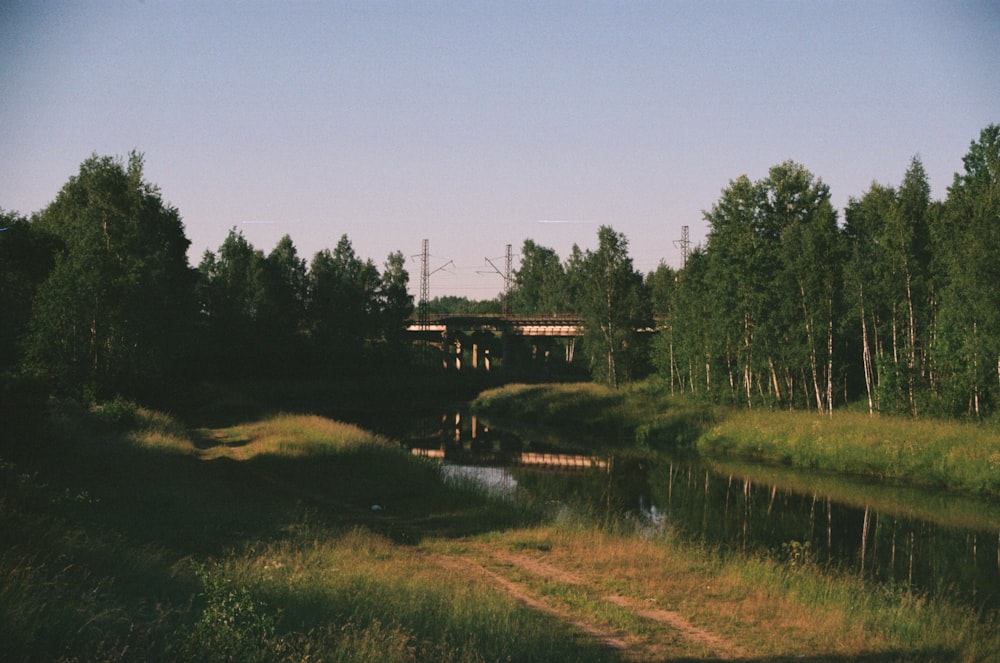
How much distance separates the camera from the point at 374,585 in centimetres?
1374

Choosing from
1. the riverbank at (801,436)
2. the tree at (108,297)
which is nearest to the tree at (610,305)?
the riverbank at (801,436)

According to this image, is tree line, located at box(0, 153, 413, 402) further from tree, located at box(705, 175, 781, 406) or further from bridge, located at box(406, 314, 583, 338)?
bridge, located at box(406, 314, 583, 338)

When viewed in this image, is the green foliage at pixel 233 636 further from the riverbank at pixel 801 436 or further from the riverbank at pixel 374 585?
the riverbank at pixel 801 436

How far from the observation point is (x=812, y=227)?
51156 millimetres

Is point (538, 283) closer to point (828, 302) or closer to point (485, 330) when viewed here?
point (485, 330)

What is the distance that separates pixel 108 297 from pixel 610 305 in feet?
138

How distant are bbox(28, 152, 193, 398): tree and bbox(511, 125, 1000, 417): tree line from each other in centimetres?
3567

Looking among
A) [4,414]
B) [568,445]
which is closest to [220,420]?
[568,445]

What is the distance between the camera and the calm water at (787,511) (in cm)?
2105

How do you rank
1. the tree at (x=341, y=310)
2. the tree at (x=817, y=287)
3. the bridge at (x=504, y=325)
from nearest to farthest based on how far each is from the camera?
the tree at (x=817, y=287) < the tree at (x=341, y=310) < the bridge at (x=504, y=325)

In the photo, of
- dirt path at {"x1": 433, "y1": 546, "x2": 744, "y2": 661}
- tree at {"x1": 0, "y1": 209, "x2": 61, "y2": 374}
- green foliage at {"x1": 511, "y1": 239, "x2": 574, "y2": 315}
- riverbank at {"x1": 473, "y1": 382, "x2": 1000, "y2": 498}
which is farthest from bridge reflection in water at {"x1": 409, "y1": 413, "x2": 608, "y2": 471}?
green foliage at {"x1": 511, "y1": 239, "x2": 574, "y2": 315}

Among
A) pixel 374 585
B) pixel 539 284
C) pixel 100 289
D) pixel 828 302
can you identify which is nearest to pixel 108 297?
pixel 100 289

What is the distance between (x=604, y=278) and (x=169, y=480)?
52.5 m

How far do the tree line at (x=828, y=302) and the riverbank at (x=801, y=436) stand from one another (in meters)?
3.89
